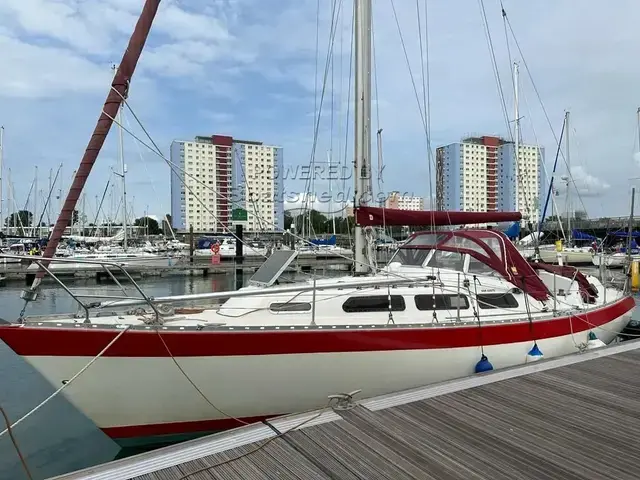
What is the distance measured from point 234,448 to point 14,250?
3956cm

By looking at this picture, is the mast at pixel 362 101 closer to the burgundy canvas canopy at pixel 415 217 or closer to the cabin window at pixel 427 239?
the burgundy canvas canopy at pixel 415 217

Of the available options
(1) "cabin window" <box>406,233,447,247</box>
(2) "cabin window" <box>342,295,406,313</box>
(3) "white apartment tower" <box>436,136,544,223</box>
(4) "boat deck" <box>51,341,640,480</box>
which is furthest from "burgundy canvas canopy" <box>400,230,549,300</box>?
(3) "white apartment tower" <box>436,136,544,223</box>

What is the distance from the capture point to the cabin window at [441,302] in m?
6.32

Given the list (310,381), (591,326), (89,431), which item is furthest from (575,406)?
(89,431)

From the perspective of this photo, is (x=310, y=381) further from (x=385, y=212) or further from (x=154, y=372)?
(x=385, y=212)

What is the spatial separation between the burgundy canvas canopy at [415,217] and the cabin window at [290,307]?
2300 mm

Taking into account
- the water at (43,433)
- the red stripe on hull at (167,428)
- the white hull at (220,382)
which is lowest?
the water at (43,433)

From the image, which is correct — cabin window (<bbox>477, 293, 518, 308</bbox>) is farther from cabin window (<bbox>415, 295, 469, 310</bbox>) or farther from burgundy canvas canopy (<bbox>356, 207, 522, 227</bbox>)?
burgundy canvas canopy (<bbox>356, 207, 522, 227</bbox>)

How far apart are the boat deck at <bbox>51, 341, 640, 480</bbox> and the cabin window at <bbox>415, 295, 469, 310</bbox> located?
5.82ft

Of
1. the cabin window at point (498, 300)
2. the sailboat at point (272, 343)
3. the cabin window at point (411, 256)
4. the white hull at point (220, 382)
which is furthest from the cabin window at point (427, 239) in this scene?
the white hull at point (220, 382)

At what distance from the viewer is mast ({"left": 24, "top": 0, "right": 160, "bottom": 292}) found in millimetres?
5371

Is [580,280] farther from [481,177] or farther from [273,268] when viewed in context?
[481,177]

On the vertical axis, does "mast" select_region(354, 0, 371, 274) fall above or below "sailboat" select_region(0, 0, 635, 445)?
above

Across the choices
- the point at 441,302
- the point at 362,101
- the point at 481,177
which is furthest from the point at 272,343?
the point at 481,177
